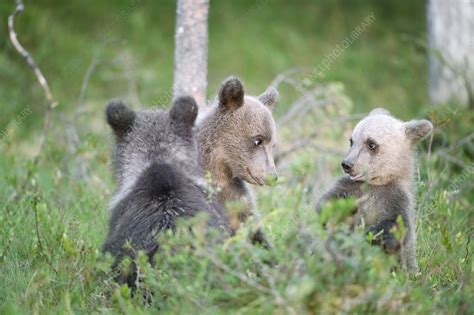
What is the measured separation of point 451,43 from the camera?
12.2 metres

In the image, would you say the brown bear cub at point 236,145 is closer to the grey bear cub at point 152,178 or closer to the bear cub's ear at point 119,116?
the grey bear cub at point 152,178

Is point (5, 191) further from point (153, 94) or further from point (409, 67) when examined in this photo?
point (409, 67)

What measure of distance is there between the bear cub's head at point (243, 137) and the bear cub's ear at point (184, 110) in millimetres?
714

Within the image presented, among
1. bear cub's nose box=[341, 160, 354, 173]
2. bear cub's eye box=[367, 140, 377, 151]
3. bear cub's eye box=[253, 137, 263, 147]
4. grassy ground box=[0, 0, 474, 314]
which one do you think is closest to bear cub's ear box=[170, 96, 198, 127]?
bear cub's eye box=[253, 137, 263, 147]

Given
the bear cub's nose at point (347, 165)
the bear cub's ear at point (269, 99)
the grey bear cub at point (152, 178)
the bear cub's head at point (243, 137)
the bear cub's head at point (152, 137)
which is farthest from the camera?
the bear cub's ear at point (269, 99)

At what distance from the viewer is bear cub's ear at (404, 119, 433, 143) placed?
22.3ft

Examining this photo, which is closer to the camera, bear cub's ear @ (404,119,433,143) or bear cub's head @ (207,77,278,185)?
bear cub's head @ (207,77,278,185)

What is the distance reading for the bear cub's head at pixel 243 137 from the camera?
21.5 feet

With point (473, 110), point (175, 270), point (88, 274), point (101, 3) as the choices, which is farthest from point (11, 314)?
point (101, 3)

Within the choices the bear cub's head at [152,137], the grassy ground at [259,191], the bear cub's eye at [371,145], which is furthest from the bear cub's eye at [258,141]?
the bear cub's eye at [371,145]

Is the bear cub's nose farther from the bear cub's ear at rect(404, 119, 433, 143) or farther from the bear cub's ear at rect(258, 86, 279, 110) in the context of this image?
the bear cub's ear at rect(258, 86, 279, 110)

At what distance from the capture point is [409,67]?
50.2 ft

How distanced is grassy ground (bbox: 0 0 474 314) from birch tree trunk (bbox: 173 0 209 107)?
1.32m

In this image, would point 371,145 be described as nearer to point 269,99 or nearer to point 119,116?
point 269,99
